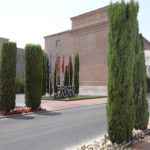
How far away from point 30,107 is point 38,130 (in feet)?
23.0

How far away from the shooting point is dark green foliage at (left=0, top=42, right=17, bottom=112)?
16641 mm

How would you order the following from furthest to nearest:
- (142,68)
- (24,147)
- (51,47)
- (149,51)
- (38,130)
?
(51,47) < (149,51) < (38,130) < (142,68) < (24,147)

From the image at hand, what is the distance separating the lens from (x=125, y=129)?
8.21 meters

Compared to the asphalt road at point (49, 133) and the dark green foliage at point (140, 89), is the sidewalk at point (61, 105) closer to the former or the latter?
the asphalt road at point (49, 133)

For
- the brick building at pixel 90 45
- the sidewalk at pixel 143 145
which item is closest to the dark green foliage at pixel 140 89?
the sidewalk at pixel 143 145

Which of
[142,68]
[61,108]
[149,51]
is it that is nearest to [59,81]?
[61,108]

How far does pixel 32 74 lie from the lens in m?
18.2

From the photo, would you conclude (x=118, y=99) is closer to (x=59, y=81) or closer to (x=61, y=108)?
(x=61, y=108)

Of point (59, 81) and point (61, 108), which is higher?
point (59, 81)

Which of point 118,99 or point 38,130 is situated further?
point 38,130

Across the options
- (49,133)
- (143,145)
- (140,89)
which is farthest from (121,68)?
(49,133)

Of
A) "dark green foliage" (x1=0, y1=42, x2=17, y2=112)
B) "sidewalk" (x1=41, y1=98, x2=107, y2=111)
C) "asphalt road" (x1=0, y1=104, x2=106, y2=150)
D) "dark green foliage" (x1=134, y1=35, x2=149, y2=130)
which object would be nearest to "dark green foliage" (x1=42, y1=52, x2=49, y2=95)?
"sidewalk" (x1=41, y1=98, x2=107, y2=111)

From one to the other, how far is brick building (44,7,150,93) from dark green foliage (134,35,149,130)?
27997 mm

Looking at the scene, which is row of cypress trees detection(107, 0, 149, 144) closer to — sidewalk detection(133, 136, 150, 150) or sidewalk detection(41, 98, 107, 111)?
sidewalk detection(133, 136, 150, 150)
